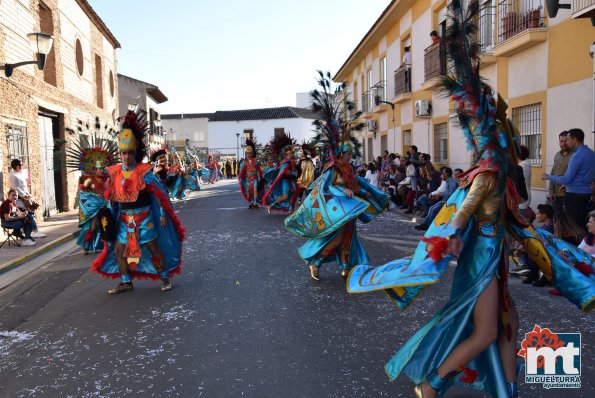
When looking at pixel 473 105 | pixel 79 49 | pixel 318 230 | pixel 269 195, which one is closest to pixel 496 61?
pixel 269 195

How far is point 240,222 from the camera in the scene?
509 inches

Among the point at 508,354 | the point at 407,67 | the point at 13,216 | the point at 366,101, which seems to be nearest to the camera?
the point at 508,354

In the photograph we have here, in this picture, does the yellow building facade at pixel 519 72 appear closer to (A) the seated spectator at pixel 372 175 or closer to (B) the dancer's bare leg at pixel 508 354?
(B) the dancer's bare leg at pixel 508 354

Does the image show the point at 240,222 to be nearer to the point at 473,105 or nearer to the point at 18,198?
the point at 18,198

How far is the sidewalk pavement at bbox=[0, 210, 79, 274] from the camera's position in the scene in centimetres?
845

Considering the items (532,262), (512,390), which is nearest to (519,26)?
(532,262)

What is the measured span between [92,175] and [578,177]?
6884 millimetres

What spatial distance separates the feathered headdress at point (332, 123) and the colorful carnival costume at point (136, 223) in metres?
2.13

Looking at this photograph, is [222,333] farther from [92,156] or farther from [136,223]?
[92,156]

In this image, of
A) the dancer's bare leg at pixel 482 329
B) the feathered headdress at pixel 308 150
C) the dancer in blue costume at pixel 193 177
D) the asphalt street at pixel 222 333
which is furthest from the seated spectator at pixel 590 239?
the dancer in blue costume at pixel 193 177

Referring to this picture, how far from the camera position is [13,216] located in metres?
9.75

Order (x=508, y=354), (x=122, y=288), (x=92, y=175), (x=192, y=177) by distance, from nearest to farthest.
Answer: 1. (x=508, y=354)
2. (x=122, y=288)
3. (x=92, y=175)
4. (x=192, y=177)

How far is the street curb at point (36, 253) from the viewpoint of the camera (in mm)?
8031

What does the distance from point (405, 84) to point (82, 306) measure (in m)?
15.8
